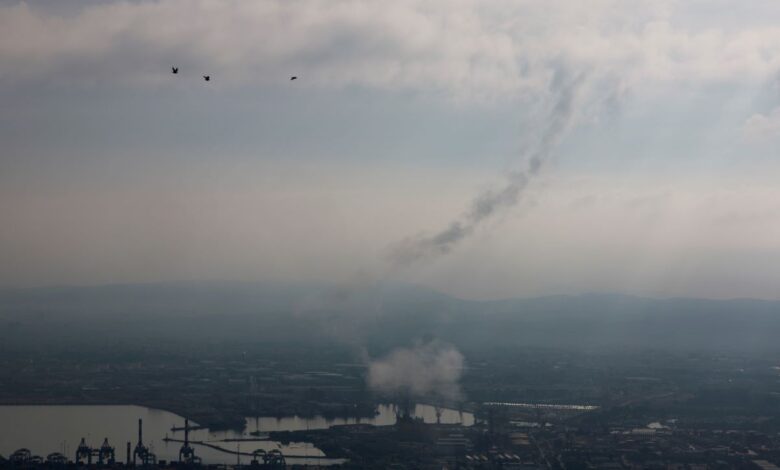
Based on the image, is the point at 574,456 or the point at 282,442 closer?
the point at 574,456

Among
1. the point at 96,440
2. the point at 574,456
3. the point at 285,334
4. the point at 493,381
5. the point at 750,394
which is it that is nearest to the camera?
the point at 574,456

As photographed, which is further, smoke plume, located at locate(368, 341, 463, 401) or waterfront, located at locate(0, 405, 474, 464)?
smoke plume, located at locate(368, 341, 463, 401)

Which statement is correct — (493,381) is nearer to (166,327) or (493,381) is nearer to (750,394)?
(750,394)

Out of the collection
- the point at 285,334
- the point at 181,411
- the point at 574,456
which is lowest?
the point at 574,456

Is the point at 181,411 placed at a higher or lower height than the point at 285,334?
lower

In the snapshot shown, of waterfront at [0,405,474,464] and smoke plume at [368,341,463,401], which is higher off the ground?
smoke plume at [368,341,463,401]

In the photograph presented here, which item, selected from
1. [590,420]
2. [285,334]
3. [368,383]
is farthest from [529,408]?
[285,334]
